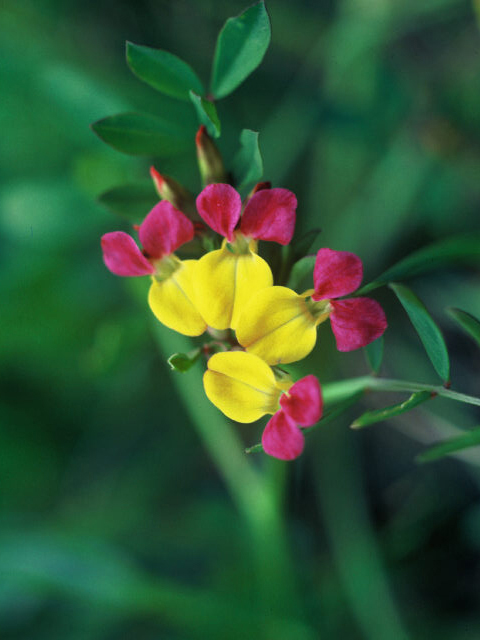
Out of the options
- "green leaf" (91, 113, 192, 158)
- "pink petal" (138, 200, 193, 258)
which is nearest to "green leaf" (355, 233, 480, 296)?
"pink petal" (138, 200, 193, 258)

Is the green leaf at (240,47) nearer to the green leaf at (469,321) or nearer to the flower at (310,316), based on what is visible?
the flower at (310,316)

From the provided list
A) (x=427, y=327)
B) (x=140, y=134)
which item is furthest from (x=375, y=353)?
(x=140, y=134)

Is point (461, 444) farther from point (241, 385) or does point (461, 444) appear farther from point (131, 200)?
point (131, 200)

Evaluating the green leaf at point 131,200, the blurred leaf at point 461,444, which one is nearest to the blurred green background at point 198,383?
the green leaf at point 131,200

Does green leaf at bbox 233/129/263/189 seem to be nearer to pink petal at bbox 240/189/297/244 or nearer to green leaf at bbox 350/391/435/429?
pink petal at bbox 240/189/297/244

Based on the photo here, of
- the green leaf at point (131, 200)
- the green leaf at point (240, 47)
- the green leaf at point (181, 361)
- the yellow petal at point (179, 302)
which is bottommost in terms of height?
the green leaf at point (131, 200)

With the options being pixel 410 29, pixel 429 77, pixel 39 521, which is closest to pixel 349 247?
pixel 429 77
